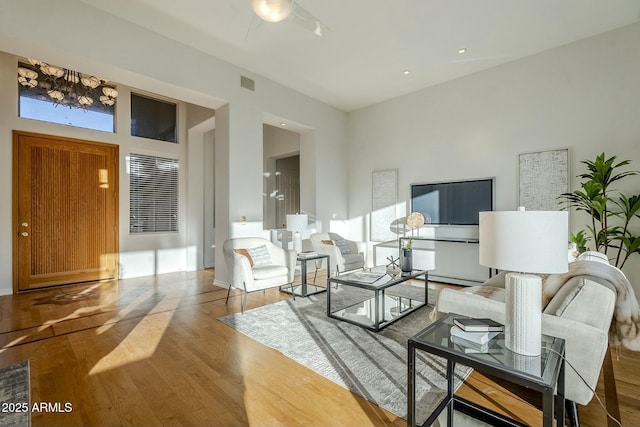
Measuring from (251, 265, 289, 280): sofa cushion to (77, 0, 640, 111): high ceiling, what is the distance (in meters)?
2.54

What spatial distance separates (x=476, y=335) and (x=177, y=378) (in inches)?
78.3

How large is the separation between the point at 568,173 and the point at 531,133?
765mm

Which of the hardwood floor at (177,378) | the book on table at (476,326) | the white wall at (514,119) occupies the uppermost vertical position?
the white wall at (514,119)

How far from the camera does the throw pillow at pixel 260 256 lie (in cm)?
405

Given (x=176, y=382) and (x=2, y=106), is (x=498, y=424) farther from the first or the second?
(x=2, y=106)

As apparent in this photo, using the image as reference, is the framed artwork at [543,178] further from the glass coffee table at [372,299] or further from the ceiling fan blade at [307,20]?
the ceiling fan blade at [307,20]

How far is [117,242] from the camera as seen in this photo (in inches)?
213

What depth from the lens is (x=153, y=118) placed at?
5.95m

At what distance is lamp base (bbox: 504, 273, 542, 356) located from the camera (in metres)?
1.36

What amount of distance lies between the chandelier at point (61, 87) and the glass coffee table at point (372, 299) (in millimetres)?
4549

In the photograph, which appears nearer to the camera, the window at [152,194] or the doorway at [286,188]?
the window at [152,194]

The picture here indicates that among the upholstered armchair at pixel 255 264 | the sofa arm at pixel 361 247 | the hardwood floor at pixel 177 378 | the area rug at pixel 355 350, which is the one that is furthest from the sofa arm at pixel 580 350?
the sofa arm at pixel 361 247

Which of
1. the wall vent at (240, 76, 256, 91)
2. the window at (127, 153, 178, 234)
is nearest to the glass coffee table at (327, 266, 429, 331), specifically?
the wall vent at (240, 76, 256, 91)

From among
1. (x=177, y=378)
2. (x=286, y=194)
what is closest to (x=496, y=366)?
(x=177, y=378)
